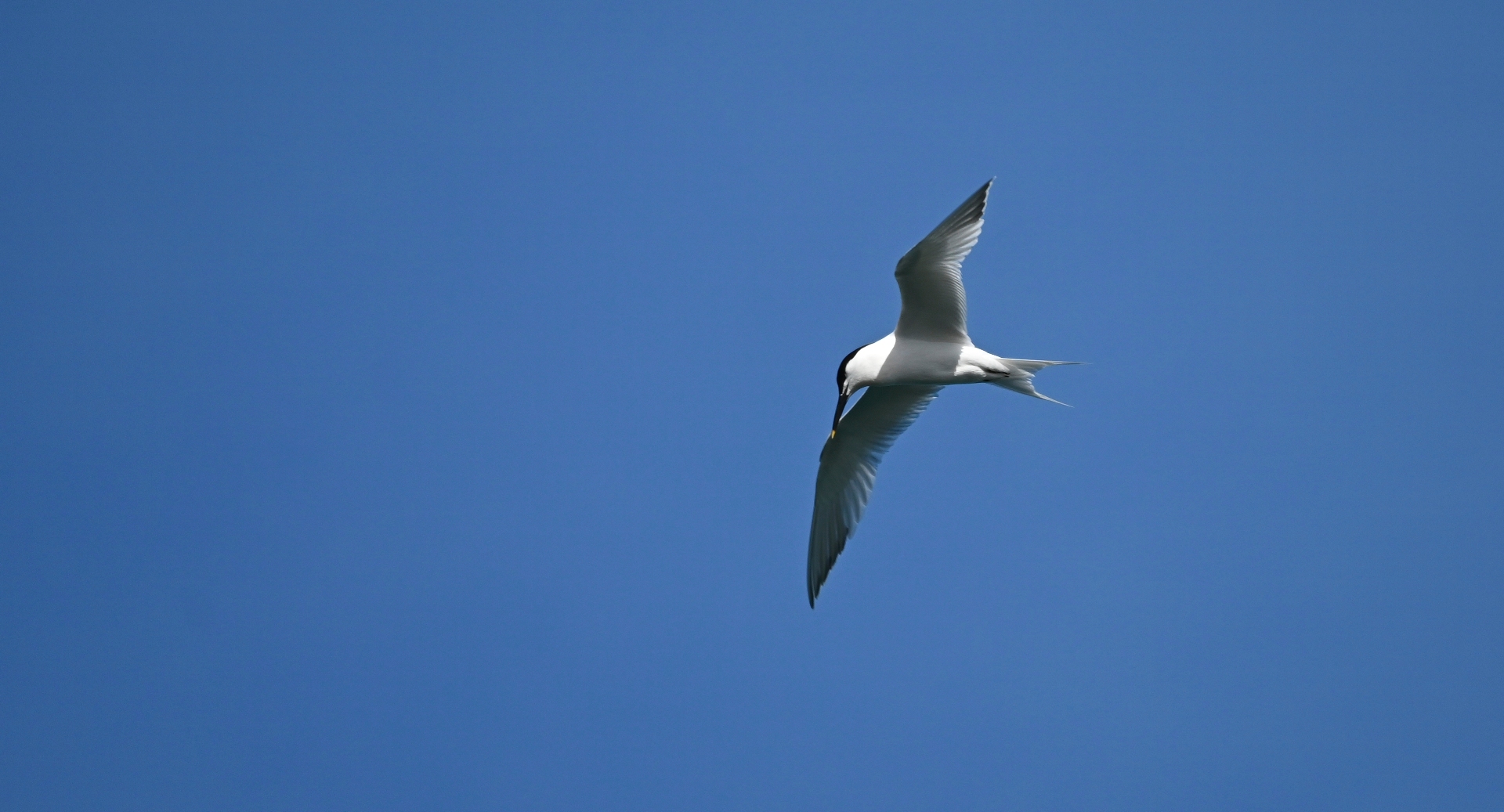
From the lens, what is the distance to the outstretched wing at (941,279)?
6.74 meters

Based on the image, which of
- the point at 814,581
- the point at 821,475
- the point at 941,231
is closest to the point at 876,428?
the point at 821,475

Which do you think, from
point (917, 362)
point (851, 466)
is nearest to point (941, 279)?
point (917, 362)

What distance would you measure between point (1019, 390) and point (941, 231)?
4.45ft

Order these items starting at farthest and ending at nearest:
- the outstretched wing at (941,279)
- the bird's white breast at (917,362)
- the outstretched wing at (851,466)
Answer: the outstretched wing at (851,466) → the bird's white breast at (917,362) → the outstretched wing at (941,279)

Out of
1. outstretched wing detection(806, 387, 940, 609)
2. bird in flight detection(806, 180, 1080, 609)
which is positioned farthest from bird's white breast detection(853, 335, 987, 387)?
outstretched wing detection(806, 387, 940, 609)

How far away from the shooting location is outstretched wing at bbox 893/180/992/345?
6.74 metres

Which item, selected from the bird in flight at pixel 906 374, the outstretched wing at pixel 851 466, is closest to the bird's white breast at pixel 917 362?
the bird in flight at pixel 906 374

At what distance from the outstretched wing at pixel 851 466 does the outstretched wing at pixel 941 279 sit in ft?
3.45

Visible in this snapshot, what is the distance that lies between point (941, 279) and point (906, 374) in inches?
31.3

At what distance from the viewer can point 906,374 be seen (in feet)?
24.6

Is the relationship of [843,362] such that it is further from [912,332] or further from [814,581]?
[814,581]

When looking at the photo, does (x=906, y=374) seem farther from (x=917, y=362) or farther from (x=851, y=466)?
(x=851, y=466)

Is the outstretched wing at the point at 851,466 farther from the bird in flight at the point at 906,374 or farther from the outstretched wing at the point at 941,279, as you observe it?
the outstretched wing at the point at 941,279

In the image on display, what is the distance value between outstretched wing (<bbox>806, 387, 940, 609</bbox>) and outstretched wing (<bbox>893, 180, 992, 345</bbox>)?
1053 millimetres
